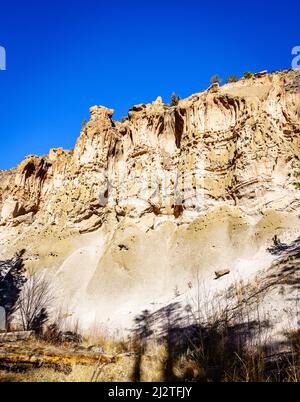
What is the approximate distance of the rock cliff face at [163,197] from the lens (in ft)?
54.5

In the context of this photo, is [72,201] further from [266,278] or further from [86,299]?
[266,278]

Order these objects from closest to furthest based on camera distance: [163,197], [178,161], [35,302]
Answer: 1. [35,302]
2. [163,197]
3. [178,161]

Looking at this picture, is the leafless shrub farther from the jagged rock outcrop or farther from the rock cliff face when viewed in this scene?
the jagged rock outcrop

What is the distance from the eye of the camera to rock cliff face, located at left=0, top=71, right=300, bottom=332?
1661cm

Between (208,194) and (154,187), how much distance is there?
3958 millimetres

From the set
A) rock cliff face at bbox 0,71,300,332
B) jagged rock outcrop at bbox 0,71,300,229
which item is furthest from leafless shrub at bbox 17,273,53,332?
jagged rock outcrop at bbox 0,71,300,229

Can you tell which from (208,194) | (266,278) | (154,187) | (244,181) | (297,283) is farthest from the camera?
(154,187)

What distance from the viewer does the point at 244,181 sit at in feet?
58.4

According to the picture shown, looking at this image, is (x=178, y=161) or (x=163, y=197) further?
(x=178, y=161)

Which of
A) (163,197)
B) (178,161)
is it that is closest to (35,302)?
(163,197)

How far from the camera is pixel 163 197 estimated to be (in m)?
20.7

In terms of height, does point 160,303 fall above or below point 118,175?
below

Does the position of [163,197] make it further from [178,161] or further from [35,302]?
[35,302]
